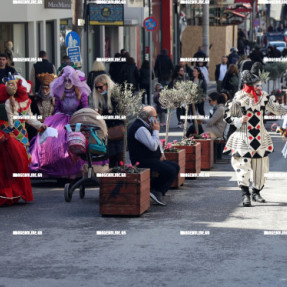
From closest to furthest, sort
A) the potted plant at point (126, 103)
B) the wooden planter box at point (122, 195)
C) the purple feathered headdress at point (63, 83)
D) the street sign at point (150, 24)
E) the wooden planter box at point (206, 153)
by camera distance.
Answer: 1. the wooden planter box at point (122, 195)
2. the potted plant at point (126, 103)
3. the purple feathered headdress at point (63, 83)
4. the wooden planter box at point (206, 153)
5. the street sign at point (150, 24)

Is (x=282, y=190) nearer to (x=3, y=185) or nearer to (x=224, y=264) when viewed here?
(x=3, y=185)

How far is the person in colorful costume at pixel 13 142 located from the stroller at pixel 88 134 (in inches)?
21.1

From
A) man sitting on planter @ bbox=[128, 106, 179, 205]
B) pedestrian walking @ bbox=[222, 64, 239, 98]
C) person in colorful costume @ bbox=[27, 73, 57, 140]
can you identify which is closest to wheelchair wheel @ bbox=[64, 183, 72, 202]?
man sitting on planter @ bbox=[128, 106, 179, 205]

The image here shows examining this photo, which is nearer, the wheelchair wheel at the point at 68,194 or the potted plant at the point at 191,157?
the wheelchair wheel at the point at 68,194

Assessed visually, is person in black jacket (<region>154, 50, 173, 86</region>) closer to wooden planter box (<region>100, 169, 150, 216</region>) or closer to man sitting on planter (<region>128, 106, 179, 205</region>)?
man sitting on planter (<region>128, 106, 179, 205</region>)

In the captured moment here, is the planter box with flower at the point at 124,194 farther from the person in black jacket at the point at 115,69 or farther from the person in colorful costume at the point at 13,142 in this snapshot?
the person in black jacket at the point at 115,69

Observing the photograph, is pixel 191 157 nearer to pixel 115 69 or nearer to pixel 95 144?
pixel 95 144

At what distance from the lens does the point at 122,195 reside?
1228 centimetres

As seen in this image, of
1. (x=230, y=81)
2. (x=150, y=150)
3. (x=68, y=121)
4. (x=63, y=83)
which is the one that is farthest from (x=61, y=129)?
(x=230, y=81)

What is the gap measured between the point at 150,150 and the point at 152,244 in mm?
2893

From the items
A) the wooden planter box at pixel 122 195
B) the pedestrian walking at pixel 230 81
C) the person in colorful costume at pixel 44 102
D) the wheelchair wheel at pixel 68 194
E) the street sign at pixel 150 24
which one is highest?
the street sign at pixel 150 24

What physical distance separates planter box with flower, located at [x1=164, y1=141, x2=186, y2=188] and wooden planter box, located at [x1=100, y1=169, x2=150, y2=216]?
2651 mm

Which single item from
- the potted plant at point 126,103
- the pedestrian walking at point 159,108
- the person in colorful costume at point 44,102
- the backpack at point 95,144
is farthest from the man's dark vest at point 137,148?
the pedestrian walking at point 159,108

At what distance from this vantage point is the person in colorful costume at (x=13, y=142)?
13.5m
